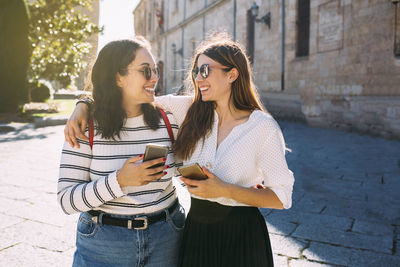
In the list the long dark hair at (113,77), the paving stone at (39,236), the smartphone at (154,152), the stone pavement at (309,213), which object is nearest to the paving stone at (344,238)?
the stone pavement at (309,213)

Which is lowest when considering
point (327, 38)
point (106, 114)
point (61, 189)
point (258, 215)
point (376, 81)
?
point (258, 215)

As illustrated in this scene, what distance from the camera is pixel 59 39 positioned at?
612 inches

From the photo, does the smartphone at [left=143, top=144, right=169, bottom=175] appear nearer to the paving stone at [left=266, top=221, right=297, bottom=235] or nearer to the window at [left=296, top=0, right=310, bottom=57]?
the paving stone at [left=266, top=221, right=297, bottom=235]

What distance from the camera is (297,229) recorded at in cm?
374

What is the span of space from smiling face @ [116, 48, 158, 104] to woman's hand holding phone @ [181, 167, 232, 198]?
21.8 inches

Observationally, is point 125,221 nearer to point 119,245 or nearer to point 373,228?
point 119,245

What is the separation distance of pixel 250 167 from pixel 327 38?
10848 mm

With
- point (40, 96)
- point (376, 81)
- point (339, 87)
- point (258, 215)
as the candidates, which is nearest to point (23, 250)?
point (258, 215)

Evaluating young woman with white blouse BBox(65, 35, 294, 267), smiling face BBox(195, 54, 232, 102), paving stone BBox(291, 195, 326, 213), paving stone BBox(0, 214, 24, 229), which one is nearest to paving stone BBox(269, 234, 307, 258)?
paving stone BBox(291, 195, 326, 213)

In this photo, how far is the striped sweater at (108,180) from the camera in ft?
5.47

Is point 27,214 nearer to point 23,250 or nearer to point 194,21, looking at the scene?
point 23,250

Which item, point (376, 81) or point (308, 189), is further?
point (376, 81)

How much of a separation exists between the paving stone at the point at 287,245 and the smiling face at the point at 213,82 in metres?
1.79

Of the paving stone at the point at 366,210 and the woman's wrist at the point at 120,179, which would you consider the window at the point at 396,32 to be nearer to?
the paving stone at the point at 366,210
